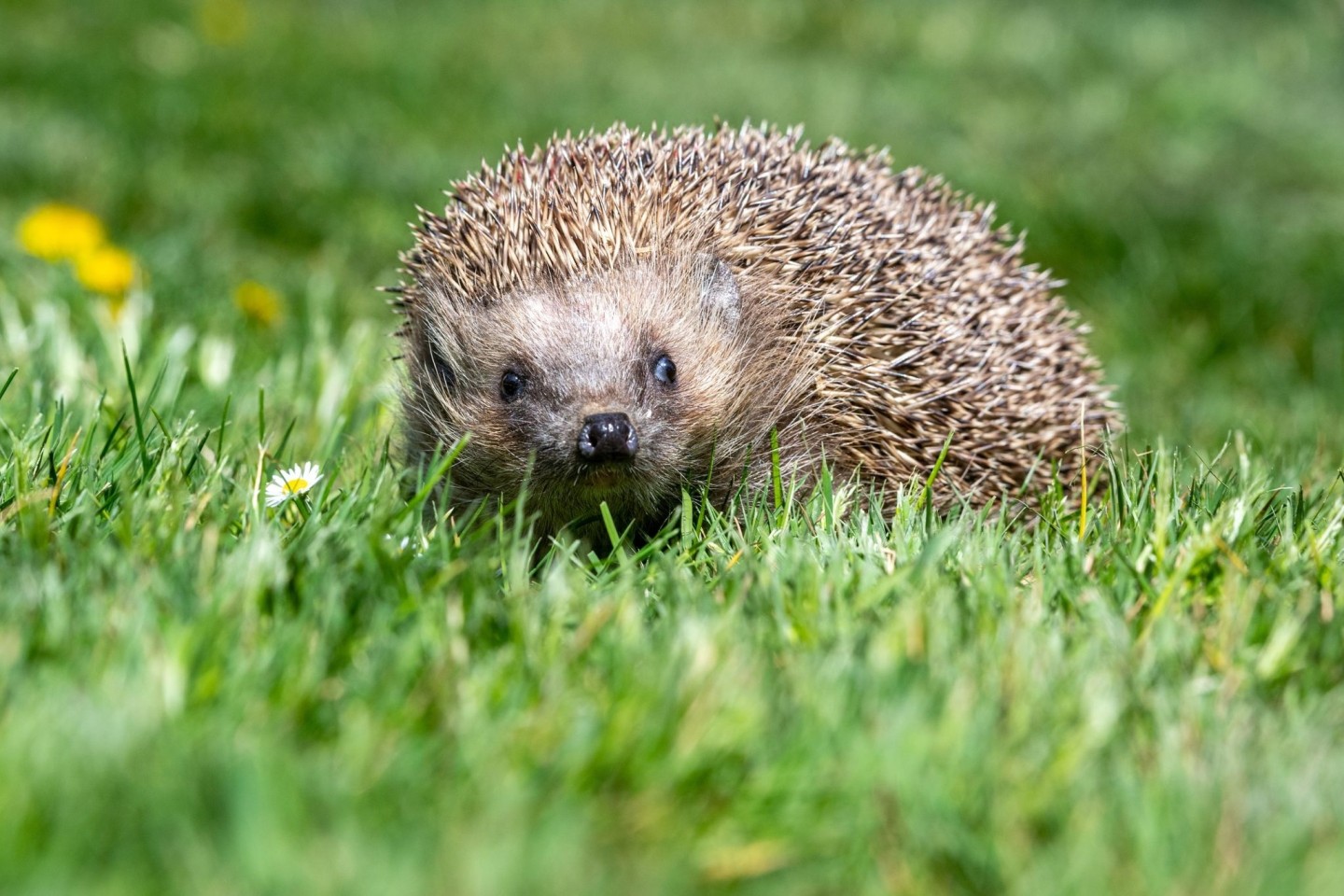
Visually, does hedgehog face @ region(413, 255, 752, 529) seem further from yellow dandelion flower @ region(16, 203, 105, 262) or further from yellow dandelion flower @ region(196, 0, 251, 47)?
yellow dandelion flower @ region(196, 0, 251, 47)

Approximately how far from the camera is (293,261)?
244 inches

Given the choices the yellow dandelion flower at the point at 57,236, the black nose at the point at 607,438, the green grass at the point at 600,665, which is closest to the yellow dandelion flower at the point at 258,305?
the green grass at the point at 600,665

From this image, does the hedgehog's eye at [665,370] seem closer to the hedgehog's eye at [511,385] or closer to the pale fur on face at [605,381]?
the pale fur on face at [605,381]

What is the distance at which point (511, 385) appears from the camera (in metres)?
3.56

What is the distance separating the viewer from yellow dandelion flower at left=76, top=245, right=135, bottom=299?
199 inches

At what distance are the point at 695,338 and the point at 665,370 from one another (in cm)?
12

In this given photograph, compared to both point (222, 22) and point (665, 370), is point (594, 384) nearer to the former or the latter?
point (665, 370)

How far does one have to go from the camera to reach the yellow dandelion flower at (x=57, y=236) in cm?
527

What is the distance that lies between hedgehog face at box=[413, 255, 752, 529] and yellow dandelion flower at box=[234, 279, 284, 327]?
160cm

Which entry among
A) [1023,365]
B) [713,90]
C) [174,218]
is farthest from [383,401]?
[713,90]

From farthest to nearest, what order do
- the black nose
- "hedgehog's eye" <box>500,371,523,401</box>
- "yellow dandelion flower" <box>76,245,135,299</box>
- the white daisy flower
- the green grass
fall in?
"yellow dandelion flower" <box>76,245,135,299</box> → "hedgehog's eye" <box>500,371,523,401</box> → the black nose → the white daisy flower → the green grass

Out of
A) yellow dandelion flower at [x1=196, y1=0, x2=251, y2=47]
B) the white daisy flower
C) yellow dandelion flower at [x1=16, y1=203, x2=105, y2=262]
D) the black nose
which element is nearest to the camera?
the white daisy flower

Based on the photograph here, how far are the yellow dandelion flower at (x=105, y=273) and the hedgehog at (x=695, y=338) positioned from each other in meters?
1.64

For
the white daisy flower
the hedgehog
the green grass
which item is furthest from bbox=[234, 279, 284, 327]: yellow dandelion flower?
the white daisy flower
